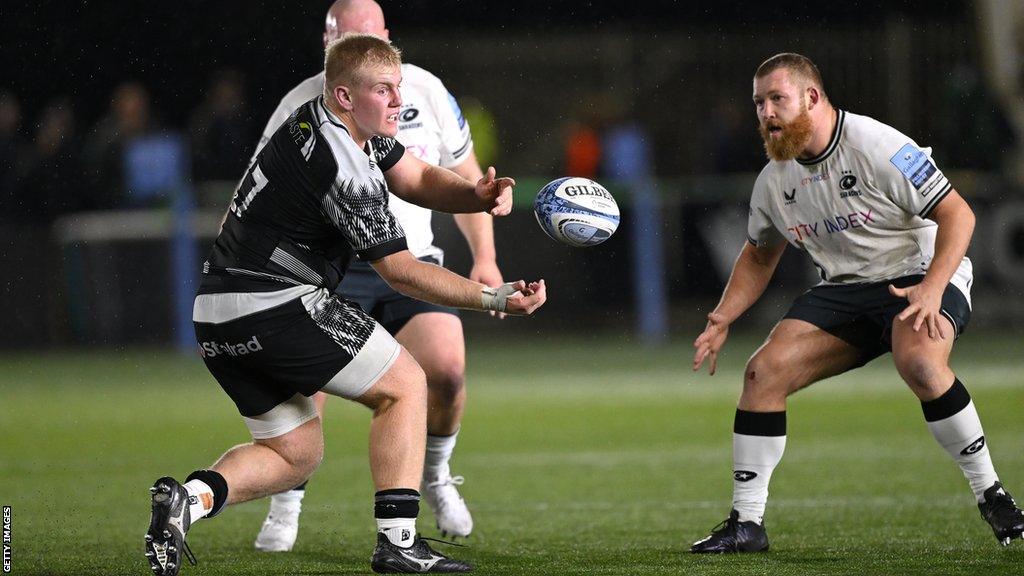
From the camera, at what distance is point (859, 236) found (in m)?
5.73

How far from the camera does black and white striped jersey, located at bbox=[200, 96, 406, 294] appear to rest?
488cm

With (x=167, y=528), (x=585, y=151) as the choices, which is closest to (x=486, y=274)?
(x=167, y=528)

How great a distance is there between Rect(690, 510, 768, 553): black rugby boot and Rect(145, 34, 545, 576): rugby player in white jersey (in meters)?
0.97

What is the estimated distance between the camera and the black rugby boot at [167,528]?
187 inches

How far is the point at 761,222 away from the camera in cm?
593

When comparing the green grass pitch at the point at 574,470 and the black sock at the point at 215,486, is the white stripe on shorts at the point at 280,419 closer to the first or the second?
the black sock at the point at 215,486

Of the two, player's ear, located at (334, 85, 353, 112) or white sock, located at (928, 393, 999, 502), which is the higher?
player's ear, located at (334, 85, 353, 112)

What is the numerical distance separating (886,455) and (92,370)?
850 centimetres

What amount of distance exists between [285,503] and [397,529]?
1215 millimetres

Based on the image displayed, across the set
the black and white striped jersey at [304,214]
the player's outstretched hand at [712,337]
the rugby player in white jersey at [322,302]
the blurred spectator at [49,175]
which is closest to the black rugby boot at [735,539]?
the player's outstretched hand at [712,337]

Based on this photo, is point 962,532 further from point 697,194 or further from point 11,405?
point 697,194

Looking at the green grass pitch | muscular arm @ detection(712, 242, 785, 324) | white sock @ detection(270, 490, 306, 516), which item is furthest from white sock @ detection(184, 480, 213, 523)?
muscular arm @ detection(712, 242, 785, 324)

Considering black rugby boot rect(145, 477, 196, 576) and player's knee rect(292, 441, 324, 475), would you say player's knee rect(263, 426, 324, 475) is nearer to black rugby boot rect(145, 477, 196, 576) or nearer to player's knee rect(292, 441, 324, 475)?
player's knee rect(292, 441, 324, 475)

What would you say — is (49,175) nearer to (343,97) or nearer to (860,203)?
(343,97)
